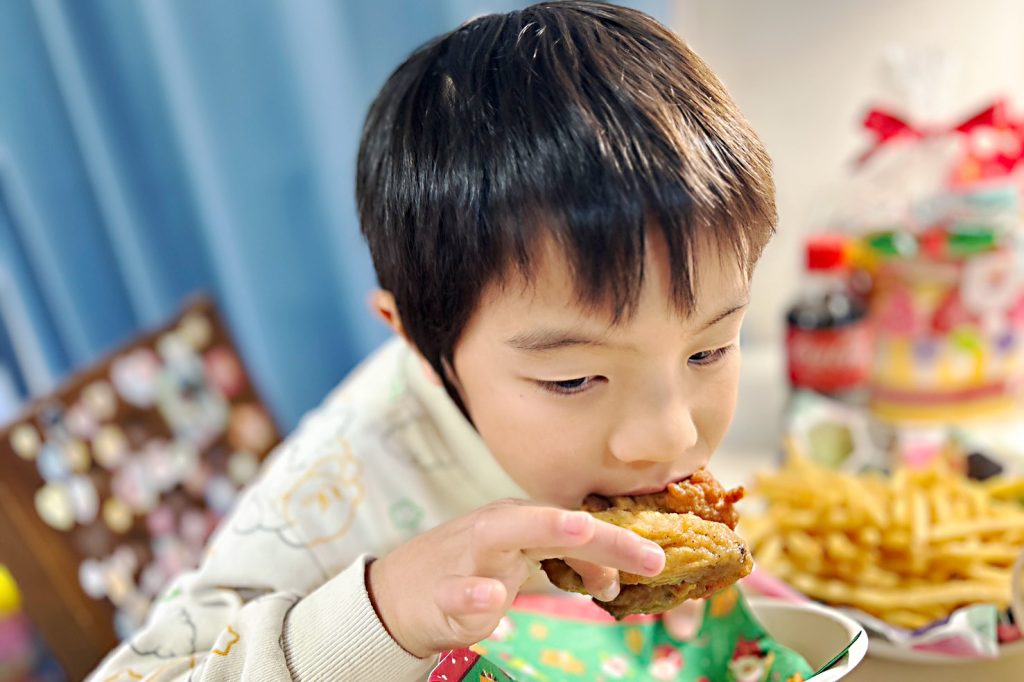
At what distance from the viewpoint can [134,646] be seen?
0.69 metres

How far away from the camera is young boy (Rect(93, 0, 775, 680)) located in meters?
0.51

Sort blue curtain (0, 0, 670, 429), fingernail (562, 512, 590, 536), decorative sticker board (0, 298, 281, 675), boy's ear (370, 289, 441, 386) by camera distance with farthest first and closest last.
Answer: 1. blue curtain (0, 0, 670, 429)
2. decorative sticker board (0, 298, 281, 675)
3. boy's ear (370, 289, 441, 386)
4. fingernail (562, 512, 590, 536)

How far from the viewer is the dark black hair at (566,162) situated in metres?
0.51

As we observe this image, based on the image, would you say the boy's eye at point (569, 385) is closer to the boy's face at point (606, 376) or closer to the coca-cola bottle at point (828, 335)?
the boy's face at point (606, 376)

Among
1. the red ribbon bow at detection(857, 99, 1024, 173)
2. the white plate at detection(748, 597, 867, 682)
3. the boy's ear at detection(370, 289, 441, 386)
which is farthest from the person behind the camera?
the red ribbon bow at detection(857, 99, 1024, 173)

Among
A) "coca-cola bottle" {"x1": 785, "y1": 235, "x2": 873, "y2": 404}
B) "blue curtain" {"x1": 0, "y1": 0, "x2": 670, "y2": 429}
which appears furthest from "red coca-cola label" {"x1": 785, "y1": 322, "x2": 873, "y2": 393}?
"blue curtain" {"x1": 0, "y1": 0, "x2": 670, "y2": 429}

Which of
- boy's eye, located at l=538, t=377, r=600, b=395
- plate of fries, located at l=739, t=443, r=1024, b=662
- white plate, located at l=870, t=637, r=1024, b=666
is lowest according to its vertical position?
plate of fries, located at l=739, t=443, r=1024, b=662

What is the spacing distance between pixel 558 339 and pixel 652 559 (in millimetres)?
139

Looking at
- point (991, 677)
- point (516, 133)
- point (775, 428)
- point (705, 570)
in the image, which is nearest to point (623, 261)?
point (516, 133)

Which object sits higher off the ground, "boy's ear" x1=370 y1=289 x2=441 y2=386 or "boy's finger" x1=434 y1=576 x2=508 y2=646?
"boy's ear" x1=370 y1=289 x2=441 y2=386

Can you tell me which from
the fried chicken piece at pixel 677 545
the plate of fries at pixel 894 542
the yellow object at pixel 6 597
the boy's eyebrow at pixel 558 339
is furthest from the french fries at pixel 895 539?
the yellow object at pixel 6 597

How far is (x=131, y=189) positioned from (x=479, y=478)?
1.05 m

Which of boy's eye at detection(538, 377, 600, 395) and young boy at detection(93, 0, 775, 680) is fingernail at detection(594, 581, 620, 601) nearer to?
young boy at detection(93, 0, 775, 680)

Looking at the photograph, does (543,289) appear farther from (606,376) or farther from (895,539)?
(895,539)
